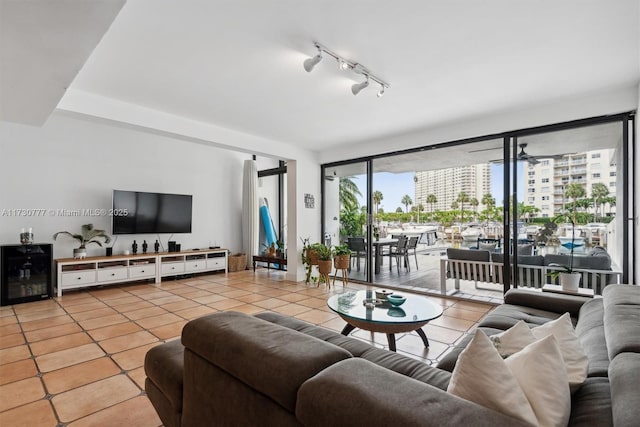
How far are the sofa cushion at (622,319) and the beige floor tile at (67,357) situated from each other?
3.28 m

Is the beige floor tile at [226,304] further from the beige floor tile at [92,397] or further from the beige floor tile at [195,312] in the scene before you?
the beige floor tile at [92,397]

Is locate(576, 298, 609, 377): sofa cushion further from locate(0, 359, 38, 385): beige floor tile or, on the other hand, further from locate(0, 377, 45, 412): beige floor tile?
locate(0, 359, 38, 385): beige floor tile

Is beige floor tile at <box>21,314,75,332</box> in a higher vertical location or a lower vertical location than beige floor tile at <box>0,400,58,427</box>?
higher

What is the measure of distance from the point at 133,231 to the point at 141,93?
9.63ft

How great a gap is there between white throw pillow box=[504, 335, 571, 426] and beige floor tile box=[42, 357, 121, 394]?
8.44 feet

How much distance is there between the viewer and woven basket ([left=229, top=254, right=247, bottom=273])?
663 centimetres

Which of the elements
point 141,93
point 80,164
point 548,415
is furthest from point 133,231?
point 548,415

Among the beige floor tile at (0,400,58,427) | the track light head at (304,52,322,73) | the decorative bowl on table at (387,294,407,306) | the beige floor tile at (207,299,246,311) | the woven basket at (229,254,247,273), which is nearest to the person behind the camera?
the beige floor tile at (0,400,58,427)

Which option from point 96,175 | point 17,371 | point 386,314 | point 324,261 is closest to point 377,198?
point 324,261

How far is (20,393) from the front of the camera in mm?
2043

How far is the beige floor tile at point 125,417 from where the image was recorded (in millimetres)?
1748

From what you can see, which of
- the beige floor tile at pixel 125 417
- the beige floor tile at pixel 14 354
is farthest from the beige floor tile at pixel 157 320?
the beige floor tile at pixel 125 417

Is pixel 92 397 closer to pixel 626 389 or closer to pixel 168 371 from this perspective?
pixel 168 371

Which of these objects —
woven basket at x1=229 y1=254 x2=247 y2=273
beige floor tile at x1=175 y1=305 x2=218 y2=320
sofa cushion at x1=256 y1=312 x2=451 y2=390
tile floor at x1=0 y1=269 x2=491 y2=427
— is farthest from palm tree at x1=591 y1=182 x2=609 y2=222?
woven basket at x1=229 y1=254 x2=247 y2=273
